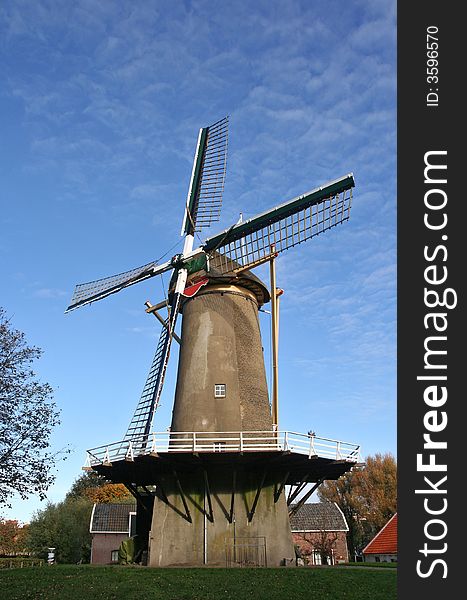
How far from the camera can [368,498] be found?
2076 inches

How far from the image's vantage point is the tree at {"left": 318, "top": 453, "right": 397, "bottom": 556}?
2026 inches

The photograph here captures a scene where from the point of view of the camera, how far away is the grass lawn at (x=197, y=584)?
12922mm

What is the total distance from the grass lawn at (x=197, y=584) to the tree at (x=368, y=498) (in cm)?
3676

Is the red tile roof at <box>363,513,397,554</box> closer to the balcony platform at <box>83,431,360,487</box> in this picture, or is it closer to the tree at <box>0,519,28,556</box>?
the balcony platform at <box>83,431,360,487</box>

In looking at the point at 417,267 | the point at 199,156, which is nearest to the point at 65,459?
the point at 199,156

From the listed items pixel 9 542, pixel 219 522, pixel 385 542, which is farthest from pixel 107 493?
pixel 219 522

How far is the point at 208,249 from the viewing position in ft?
70.6

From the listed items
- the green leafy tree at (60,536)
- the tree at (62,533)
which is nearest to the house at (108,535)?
the tree at (62,533)

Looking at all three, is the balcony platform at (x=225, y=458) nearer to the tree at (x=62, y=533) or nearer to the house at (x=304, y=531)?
the house at (x=304, y=531)

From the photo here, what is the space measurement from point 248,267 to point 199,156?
21.8 ft

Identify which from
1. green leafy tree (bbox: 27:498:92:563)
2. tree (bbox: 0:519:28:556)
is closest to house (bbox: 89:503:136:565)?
green leafy tree (bbox: 27:498:92:563)

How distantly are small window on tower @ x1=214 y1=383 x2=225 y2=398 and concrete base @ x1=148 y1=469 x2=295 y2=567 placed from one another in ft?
7.14

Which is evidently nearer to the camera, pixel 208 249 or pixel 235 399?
pixel 235 399

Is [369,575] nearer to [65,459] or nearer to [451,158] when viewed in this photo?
[65,459]
